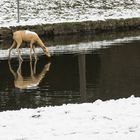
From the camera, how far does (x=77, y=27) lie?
25625mm

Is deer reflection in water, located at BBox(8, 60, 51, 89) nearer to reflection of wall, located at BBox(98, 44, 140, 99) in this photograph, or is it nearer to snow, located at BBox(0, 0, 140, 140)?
reflection of wall, located at BBox(98, 44, 140, 99)

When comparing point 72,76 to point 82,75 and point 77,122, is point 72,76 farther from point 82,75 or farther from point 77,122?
point 77,122

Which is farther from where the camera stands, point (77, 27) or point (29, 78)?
point (77, 27)

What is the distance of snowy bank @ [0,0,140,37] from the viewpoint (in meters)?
25.0

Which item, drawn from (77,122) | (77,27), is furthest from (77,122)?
(77,27)

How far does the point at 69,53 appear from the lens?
19.4m

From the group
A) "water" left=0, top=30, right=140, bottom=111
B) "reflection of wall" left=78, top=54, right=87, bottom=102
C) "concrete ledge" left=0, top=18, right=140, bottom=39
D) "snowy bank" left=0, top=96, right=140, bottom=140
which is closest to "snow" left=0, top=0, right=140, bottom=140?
"snowy bank" left=0, top=96, right=140, bottom=140

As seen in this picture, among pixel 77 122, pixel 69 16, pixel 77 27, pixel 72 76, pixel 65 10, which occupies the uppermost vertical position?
pixel 65 10

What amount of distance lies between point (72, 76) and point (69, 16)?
14.0 m

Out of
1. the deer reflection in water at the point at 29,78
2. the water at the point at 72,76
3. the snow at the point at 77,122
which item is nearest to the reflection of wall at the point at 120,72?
the water at the point at 72,76

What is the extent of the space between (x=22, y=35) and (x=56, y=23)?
735cm

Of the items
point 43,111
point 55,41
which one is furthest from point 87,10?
point 43,111

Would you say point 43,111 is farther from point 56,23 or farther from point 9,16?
point 9,16

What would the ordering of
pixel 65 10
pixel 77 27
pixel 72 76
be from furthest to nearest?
pixel 65 10
pixel 77 27
pixel 72 76
